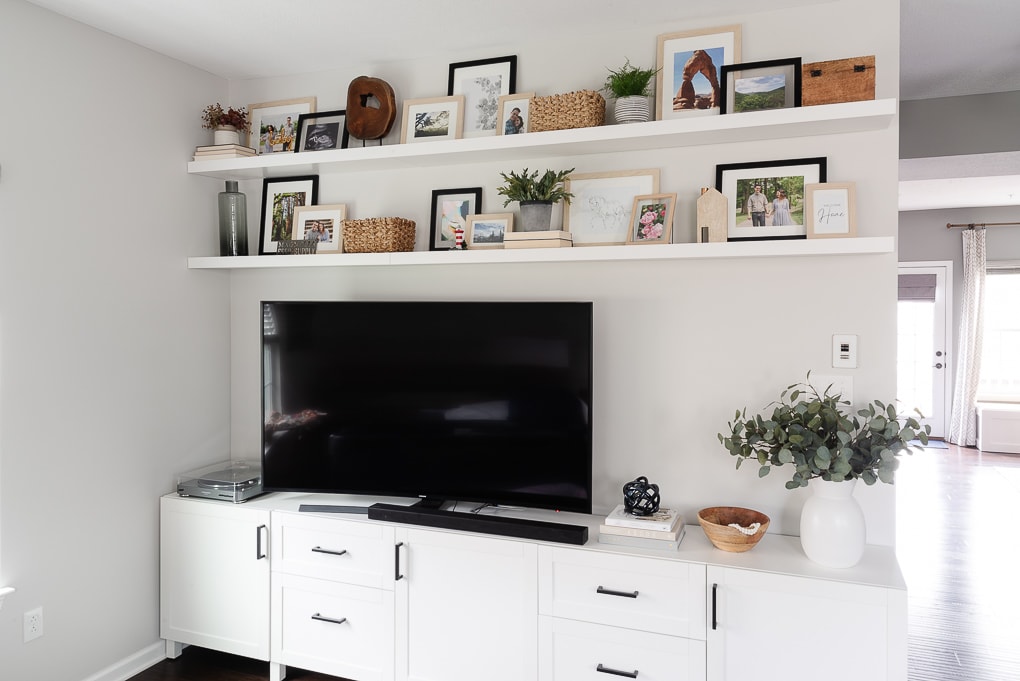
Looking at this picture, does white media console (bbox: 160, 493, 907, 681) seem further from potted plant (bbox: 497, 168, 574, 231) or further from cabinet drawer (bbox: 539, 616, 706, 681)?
potted plant (bbox: 497, 168, 574, 231)

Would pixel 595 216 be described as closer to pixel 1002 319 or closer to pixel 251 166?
pixel 251 166

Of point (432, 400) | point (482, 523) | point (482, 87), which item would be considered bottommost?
point (482, 523)

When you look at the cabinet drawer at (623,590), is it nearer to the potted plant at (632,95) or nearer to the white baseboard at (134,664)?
the potted plant at (632,95)

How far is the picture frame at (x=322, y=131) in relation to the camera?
3117 millimetres

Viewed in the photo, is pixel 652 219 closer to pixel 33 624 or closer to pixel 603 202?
pixel 603 202

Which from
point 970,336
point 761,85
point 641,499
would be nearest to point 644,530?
point 641,499

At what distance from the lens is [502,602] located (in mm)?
2471

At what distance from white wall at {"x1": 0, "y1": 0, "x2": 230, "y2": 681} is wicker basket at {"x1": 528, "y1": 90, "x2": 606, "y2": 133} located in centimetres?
161

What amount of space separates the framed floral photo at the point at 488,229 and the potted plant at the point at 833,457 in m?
1.21

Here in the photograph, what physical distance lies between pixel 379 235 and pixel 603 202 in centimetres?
91

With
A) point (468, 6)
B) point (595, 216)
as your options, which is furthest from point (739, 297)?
point (468, 6)

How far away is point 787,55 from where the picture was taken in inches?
98.3

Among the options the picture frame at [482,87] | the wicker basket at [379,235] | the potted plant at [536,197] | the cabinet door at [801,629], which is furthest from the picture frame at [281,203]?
the cabinet door at [801,629]

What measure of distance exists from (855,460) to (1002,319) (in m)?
7.23
